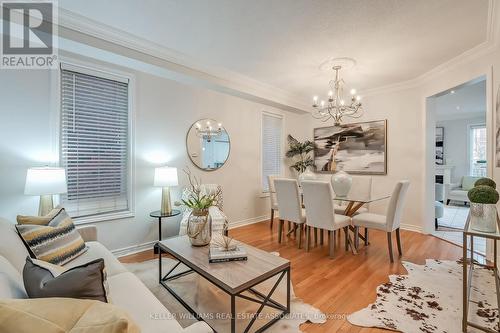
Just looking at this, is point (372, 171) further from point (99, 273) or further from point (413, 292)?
point (99, 273)

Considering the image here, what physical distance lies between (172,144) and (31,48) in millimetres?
1845

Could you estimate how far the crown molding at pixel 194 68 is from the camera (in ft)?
7.63

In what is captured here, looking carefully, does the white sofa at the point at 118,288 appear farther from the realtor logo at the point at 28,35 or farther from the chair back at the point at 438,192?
the chair back at the point at 438,192

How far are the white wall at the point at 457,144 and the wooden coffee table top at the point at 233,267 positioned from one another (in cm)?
820

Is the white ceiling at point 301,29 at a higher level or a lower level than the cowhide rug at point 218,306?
higher

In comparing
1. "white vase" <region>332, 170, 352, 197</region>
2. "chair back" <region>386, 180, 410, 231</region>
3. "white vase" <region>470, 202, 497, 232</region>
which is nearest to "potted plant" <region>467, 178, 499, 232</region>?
"white vase" <region>470, 202, 497, 232</region>

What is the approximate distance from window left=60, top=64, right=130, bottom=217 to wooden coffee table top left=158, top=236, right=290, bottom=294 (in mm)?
1506

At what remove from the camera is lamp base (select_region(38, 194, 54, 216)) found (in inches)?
90.0

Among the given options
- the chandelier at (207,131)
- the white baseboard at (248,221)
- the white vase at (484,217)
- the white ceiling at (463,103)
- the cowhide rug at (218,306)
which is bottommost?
the cowhide rug at (218,306)

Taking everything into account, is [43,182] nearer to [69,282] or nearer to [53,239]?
[53,239]

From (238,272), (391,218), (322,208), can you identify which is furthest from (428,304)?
(238,272)

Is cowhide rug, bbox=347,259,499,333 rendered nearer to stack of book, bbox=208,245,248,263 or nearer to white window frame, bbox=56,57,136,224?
stack of book, bbox=208,245,248,263

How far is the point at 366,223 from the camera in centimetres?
306

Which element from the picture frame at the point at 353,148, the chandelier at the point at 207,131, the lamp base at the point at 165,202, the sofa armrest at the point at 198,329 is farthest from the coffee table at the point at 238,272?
the picture frame at the point at 353,148
